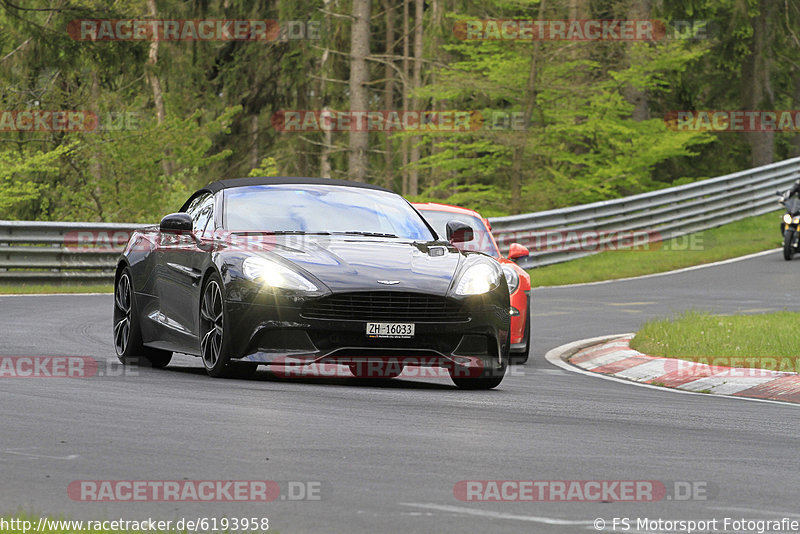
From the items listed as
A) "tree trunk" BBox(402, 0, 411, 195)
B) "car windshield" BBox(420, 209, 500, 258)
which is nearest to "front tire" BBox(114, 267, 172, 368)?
"car windshield" BBox(420, 209, 500, 258)

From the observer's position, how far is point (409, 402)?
8.87 m

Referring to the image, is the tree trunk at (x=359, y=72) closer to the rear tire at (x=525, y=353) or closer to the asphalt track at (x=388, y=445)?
the rear tire at (x=525, y=353)

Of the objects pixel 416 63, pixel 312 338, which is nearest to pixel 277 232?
pixel 312 338

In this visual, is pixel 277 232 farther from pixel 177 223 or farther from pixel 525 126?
pixel 525 126

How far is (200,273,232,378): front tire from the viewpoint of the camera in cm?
954

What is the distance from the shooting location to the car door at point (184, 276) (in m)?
10.2

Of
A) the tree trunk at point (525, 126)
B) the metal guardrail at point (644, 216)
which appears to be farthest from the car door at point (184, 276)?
the tree trunk at point (525, 126)

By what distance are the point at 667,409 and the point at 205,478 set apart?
4.27m

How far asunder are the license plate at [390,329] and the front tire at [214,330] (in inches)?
40.4

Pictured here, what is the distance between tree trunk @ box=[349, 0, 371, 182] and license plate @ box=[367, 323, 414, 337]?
72.7ft

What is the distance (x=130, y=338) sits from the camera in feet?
37.3

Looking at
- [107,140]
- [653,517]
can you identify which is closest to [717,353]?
[653,517]

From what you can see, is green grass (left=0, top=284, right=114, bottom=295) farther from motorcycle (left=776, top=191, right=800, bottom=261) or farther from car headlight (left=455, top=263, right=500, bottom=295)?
motorcycle (left=776, top=191, right=800, bottom=261)

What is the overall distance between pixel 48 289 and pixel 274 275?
12.8 meters
